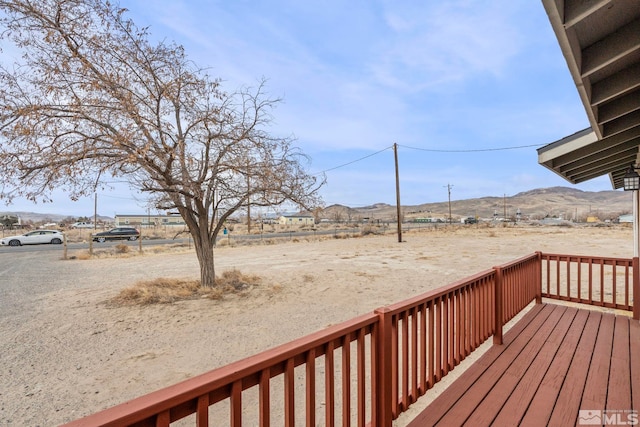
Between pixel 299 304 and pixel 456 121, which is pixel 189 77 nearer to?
pixel 299 304

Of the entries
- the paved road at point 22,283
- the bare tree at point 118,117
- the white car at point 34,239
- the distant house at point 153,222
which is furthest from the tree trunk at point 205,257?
the distant house at point 153,222

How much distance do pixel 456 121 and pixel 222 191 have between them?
26490mm

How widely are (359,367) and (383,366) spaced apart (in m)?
0.20

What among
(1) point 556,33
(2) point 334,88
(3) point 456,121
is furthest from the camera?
(3) point 456,121

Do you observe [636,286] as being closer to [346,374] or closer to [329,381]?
[346,374]

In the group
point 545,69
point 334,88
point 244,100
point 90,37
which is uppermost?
point 334,88

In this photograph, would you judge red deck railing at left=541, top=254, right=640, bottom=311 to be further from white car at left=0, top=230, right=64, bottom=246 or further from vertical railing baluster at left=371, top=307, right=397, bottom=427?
white car at left=0, top=230, right=64, bottom=246

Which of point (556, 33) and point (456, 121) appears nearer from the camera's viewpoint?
point (556, 33)

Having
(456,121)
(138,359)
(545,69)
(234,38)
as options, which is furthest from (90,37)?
(456,121)

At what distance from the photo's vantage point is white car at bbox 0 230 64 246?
21.5 m

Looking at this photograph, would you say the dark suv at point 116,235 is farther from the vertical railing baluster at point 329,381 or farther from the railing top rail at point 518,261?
the vertical railing baluster at point 329,381

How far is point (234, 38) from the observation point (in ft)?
29.7

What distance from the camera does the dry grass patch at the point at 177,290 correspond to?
6688 mm

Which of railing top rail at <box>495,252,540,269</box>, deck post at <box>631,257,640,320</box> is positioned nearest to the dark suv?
railing top rail at <box>495,252,540,269</box>
